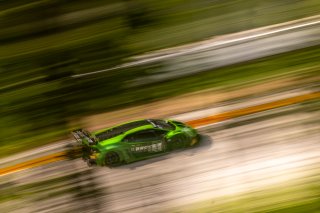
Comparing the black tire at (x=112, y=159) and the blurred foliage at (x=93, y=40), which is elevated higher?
the blurred foliage at (x=93, y=40)

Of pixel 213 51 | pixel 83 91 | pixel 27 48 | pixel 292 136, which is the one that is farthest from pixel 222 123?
pixel 27 48

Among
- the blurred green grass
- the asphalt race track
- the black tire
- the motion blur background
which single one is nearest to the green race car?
the black tire

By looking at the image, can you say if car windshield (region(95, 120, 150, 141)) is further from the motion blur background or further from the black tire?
the motion blur background

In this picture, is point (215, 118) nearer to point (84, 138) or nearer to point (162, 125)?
point (162, 125)

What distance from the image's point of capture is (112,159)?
9711 mm

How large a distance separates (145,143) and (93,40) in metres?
6.26

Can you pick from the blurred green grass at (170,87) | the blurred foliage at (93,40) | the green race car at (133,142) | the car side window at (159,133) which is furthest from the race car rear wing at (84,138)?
the blurred green grass at (170,87)

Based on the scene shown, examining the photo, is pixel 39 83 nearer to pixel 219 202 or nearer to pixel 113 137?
pixel 113 137

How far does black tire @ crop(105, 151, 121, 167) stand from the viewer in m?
9.65

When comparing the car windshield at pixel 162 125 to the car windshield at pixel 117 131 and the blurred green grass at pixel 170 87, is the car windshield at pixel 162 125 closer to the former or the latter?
the car windshield at pixel 117 131

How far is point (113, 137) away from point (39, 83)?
4874 mm

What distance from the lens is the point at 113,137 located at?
9773 mm

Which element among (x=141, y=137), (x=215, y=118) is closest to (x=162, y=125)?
(x=141, y=137)

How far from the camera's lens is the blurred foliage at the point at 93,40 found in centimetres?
1259
